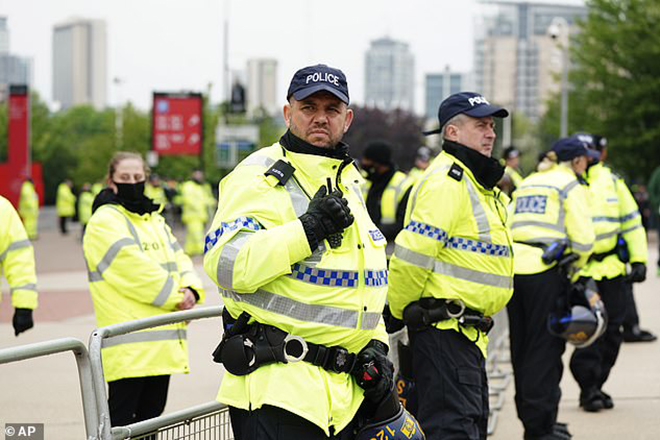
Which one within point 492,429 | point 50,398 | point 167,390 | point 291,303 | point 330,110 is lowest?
point 492,429

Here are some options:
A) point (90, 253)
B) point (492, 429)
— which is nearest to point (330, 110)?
point (90, 253)

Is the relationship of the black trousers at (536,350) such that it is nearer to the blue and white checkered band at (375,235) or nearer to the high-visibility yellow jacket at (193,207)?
the blue and white checkered band at (375,235)

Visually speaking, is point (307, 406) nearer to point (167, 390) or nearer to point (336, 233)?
point (336, 233)

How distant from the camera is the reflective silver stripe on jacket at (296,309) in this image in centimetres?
378

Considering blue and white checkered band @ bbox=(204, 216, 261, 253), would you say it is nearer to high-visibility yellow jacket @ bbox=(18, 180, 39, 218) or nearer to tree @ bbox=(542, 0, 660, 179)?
high-visibility yellow jacket @ bbox=(18, 180, 39, 218)

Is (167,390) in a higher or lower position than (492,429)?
higher

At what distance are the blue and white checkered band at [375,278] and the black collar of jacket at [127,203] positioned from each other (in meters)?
2.40

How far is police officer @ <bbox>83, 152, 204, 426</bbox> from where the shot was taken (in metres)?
5.74

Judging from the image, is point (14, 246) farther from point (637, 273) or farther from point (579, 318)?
point (637, 273)

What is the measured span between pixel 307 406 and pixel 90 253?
8.88 ft

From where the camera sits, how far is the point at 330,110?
13.1 ft

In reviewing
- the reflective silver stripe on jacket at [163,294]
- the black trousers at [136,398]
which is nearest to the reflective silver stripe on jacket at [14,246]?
the reflective silver stripe on jacket at [163,294]

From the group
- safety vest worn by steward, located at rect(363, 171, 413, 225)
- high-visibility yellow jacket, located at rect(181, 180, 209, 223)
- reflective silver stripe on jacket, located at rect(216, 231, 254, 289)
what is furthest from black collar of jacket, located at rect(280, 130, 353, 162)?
high-visibility yellow jacket, located at rect(181, 180, 209, 223)

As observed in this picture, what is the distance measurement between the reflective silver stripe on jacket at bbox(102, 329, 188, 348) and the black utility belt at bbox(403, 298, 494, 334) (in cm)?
117
